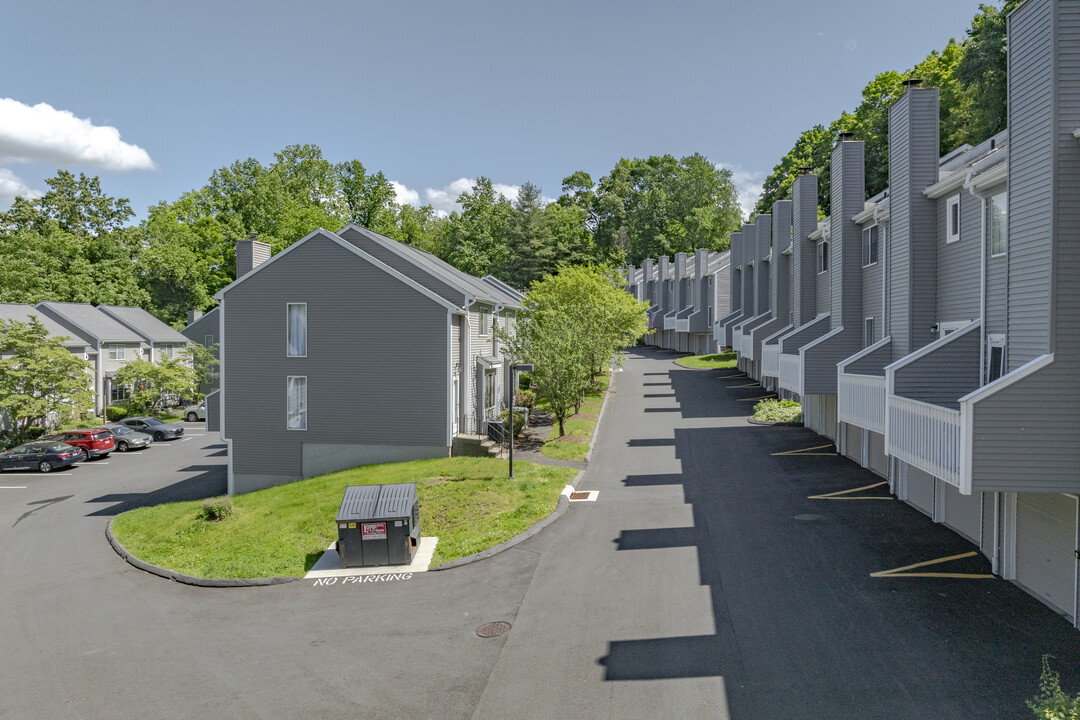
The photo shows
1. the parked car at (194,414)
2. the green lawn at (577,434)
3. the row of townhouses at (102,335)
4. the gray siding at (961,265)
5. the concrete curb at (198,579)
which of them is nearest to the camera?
the concrete curb at (198,579)

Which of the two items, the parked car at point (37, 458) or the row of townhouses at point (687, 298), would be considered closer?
the parked car at point (37, 458)

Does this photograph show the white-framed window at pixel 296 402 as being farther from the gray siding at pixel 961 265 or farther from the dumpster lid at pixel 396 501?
the gray siding at pixel 961 265

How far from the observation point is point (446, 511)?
57.8 feet

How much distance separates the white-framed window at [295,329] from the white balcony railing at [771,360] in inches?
712

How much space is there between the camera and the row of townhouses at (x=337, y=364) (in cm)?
2341

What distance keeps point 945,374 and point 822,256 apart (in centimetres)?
1381

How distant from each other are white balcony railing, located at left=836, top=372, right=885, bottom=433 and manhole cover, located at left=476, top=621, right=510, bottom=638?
997 centimetres

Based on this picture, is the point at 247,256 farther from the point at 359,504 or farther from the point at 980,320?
the point at 980,320

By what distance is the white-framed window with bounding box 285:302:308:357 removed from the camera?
24.4m

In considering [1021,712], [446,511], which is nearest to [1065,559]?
[1021,712]

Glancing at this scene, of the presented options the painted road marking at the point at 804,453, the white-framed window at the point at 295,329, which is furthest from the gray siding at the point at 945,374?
the white-framed window at the point at 295,329

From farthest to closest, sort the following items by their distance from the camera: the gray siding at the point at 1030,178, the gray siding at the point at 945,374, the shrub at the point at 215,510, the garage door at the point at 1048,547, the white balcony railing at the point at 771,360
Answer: the white balcony railing at the point at 771,360 → the shrub at the point at 215,510 → the gray siding at the point at 945,374 → the garage door at the point at 1048,547 → the gray siding at the point at 1030,178

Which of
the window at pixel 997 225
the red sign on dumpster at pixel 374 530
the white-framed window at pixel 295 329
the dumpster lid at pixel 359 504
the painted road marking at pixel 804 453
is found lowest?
the red sign on dumpster at pixel 374 530

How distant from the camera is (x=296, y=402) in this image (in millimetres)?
24562
